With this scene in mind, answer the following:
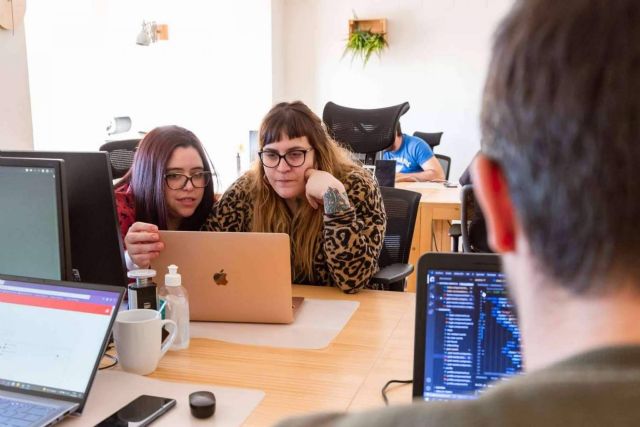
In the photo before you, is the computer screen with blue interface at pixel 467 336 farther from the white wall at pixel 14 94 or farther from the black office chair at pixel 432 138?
the black office chair at pixel 432 138

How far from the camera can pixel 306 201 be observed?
1962 mm

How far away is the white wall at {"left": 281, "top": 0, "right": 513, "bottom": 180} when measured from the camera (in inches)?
225

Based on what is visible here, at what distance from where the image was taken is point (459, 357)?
0.99 meters

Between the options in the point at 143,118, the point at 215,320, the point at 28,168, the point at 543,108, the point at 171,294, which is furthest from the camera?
the point at 143,118

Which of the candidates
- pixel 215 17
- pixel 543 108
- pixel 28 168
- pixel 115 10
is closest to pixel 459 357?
pixel 543 108

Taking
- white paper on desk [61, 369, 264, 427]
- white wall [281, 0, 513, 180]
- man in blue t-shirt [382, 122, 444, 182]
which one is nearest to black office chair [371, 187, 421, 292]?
white paper on desk [61, 369, 264, 427]

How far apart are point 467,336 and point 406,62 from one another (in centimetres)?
515

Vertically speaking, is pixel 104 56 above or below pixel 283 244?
above

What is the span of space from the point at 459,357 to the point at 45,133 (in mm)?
3710

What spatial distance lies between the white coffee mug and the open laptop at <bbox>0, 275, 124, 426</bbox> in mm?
127

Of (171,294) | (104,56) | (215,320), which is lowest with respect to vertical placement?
(215,320)

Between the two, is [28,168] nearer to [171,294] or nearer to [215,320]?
[171,294]

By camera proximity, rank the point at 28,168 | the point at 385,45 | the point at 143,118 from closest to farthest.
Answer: the point at 28,168 < the point at 143,118 < the point at 385,45

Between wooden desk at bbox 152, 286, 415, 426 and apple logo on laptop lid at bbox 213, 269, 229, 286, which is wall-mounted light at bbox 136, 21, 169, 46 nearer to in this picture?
apple logo on laptop lid at bbox 213, 269, 229, 286
